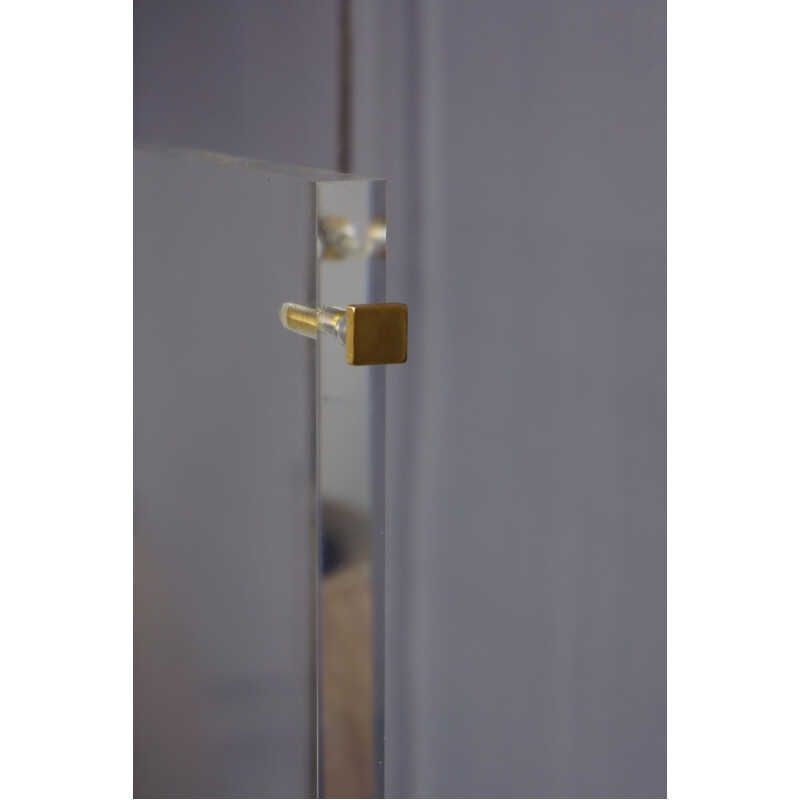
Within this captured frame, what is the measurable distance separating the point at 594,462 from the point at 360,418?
37cm

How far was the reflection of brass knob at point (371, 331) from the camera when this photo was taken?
68cm

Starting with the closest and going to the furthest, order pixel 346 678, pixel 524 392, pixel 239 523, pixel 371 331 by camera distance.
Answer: pixel 371 331 < pixel 346 678 < pixel 239 523 < pixel 524 392

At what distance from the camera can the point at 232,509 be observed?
902 millimetres

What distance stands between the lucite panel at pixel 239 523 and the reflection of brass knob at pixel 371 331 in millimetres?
92

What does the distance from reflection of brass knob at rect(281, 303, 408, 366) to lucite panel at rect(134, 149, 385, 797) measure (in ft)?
0.30

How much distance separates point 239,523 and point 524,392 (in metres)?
0.32

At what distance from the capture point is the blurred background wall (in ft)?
3.11

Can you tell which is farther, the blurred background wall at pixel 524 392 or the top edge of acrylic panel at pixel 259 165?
the blurred background wall at pixel 524 392

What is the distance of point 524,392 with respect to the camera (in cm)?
103

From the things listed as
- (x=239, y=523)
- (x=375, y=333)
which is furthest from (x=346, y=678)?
(x=375, y=333)

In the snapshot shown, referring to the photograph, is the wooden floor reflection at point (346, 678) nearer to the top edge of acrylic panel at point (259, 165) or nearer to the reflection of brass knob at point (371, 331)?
the reflection of brass knob at point (371, 331)

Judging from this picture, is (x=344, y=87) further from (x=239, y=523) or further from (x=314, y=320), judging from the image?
(x=239, y=523)

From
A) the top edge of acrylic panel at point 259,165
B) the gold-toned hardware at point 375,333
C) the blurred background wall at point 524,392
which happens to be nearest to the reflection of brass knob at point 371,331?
the gold-toned hardware at point 375,333

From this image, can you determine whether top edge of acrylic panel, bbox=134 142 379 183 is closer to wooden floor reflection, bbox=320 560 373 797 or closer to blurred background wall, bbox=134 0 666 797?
blurred background wall, bbox=134 0 666 797
